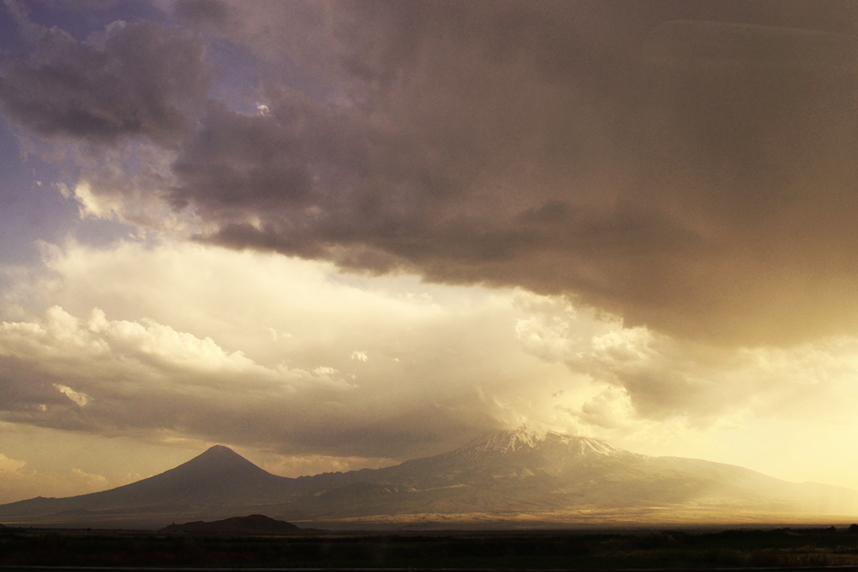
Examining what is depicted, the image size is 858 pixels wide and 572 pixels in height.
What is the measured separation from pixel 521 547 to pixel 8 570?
2487 inches

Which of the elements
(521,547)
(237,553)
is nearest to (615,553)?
(521,547)

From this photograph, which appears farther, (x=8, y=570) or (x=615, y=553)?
(x=615, y=553)

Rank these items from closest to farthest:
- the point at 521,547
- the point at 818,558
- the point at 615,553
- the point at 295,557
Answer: the point at 818,558 → the point at 615,553 → the point at 295,557 → the point at 521,547

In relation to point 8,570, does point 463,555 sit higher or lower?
lower

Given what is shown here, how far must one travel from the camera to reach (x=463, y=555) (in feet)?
262

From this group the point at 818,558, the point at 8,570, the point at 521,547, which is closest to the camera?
the point at 8,570

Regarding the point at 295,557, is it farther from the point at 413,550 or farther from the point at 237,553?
the point at 413,550

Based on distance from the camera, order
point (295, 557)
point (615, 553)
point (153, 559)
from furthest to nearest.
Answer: point (295, 557) < point (615, 553) < point (153, 559)

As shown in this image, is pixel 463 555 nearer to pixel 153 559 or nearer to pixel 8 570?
pixel 153 559

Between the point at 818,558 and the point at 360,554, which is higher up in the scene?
the point at 818,558

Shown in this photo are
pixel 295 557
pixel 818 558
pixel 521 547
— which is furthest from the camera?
pixel 521 547

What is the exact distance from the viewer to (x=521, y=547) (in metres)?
84.6

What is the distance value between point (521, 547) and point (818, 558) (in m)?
39.1

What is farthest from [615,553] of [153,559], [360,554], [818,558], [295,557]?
[153,559]
